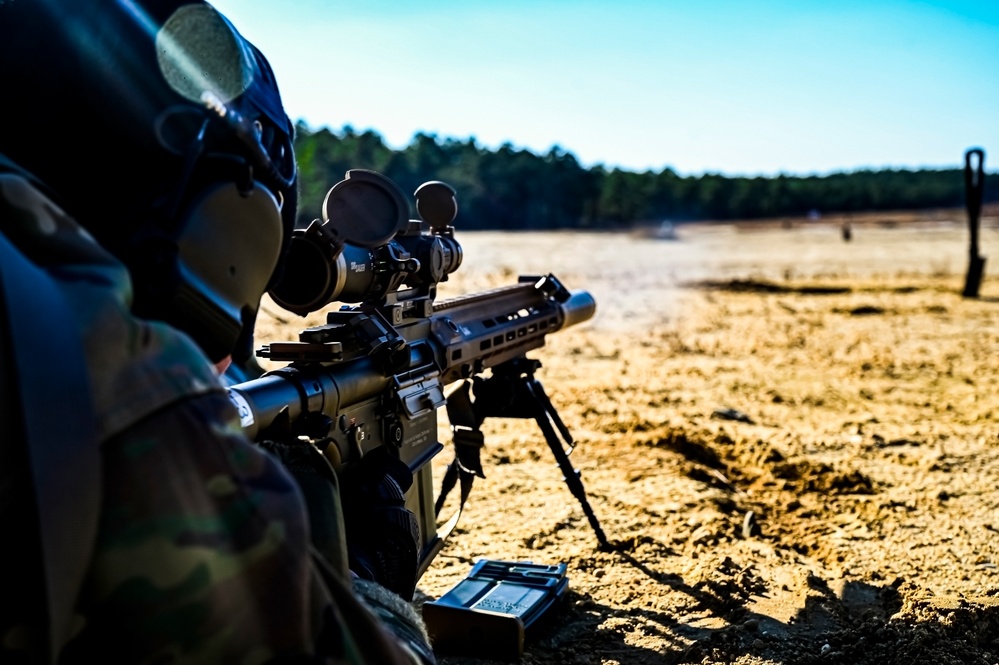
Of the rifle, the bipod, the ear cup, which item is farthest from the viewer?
the bipod

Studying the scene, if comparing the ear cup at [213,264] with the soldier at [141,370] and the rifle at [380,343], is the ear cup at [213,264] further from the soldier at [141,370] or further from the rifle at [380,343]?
the rifle at [380,343]

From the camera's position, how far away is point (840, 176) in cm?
6366

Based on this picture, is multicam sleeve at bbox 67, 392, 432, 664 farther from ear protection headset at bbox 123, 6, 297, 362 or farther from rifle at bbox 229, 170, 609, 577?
rifle at bbox 229, 170, 609, 577

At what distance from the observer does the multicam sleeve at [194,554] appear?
1.03m

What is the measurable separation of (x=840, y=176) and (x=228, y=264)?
67348 millimetres

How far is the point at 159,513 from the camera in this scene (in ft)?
3.42

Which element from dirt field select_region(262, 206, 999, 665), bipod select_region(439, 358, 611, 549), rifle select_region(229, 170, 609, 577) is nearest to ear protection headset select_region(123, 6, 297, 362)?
rifle select_region(229, 170, 609, 577)

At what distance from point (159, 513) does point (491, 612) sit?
2429mm

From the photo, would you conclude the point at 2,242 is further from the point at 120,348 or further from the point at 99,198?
the point at 99,198

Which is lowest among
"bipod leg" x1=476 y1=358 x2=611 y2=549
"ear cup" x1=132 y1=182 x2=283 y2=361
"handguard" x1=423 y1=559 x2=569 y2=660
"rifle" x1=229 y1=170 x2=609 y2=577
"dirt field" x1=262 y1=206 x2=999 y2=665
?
"dirt field" x1=262 y1=206 x2=999 y2=665

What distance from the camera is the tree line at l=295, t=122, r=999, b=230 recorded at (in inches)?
1484

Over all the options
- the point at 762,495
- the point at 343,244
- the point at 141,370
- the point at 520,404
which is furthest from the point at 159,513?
the point at 762,495

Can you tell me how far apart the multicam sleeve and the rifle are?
3.94 feet

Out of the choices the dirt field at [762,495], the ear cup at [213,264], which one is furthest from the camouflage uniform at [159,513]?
the dirt field at [762,495]
